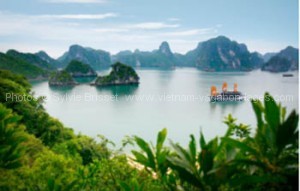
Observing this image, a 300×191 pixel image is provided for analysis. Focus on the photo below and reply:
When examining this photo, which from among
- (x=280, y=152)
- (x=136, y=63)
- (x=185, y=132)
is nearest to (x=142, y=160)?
(x=280, y=152)

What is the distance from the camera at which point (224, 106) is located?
3406 cm

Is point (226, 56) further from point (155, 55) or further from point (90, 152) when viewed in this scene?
point (90, 152)

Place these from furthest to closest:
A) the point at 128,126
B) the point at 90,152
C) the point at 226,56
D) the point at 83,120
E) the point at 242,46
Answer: the point at 242,46 < the point at 226,56 < the point at 83,120 < the point at 128,126 < the point at 90,152

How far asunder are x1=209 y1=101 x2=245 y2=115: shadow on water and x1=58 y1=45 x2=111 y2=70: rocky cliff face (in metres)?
96.8

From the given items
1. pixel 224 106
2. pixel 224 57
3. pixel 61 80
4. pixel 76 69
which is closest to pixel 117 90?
pixel 61 80

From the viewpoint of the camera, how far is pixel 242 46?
142 m

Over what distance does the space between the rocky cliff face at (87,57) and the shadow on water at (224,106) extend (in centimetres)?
9680

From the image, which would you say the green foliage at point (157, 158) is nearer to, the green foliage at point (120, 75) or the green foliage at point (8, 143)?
the green foliage at point (8, 143)

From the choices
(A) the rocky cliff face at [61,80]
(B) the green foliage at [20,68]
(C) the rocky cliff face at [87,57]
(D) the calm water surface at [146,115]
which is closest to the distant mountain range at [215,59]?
(C) the rocky cliff face at [87,57]

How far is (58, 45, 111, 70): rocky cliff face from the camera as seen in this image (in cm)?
12888

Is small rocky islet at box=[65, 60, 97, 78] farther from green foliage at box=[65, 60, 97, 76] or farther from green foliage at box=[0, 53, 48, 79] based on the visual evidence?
green foliage at box=[0, 53, 48, 79]

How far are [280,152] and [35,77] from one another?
74.3m

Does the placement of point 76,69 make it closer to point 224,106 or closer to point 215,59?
point 224,106

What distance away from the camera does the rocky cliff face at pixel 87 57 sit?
423 feet
